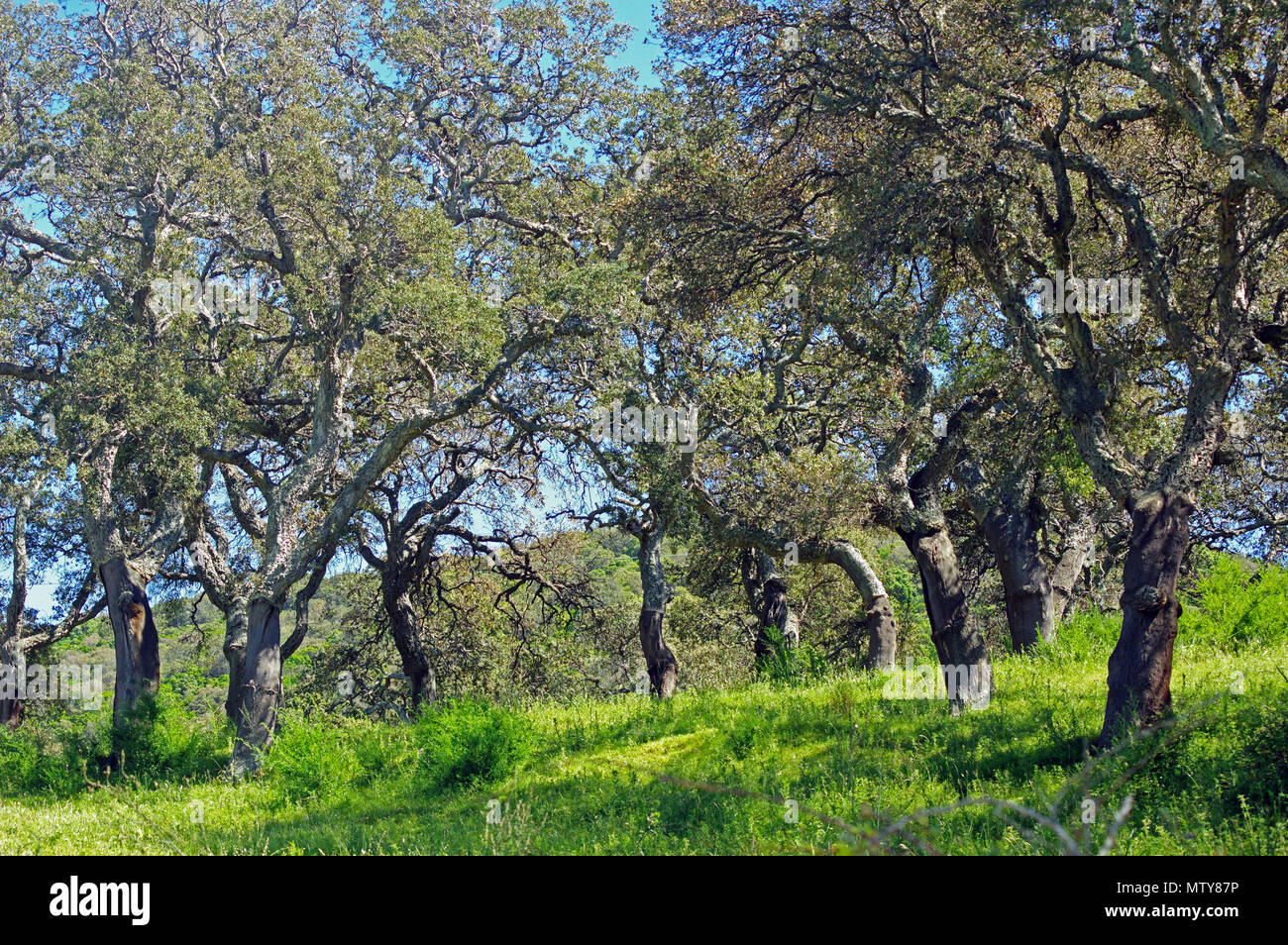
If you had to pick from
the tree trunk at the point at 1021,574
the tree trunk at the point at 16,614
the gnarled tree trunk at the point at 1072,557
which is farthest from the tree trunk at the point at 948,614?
Result: the tree trunk at the point at 16,614

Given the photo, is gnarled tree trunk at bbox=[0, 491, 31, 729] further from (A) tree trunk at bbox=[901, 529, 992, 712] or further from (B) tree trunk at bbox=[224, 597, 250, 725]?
(A) tree trunk at bbox=[901, 529, 992, 712]

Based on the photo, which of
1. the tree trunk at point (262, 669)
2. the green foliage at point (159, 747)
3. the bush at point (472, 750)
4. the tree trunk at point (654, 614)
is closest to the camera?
the bush at point (472, 750)

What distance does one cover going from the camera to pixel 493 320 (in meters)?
15.6

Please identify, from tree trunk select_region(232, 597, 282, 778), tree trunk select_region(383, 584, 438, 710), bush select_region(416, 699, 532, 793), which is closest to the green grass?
bush select_region(416, 699, 532, 793)

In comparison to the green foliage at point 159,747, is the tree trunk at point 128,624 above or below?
above

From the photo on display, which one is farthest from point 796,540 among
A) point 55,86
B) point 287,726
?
point 55,86

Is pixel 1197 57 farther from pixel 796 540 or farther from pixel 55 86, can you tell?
pixel 55 86

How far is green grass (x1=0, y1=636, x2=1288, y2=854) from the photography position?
762 centimetres

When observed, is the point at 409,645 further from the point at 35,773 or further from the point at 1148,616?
the point at 1148,616

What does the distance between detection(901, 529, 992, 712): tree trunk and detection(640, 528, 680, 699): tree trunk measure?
379 inches

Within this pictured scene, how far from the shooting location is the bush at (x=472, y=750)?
12.4 metres

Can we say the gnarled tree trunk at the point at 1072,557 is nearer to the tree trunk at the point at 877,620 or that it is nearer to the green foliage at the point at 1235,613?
the tree trunk at the point at 877,620

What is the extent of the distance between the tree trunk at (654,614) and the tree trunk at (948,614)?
379 inches

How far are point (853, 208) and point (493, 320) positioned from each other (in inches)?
258
